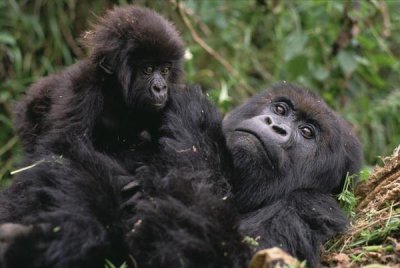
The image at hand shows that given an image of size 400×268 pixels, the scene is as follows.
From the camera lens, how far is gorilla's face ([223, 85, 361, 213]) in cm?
301

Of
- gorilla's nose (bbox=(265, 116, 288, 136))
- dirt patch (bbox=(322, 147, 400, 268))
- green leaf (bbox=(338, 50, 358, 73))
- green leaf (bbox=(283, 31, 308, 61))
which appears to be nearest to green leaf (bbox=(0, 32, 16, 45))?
green leaf (bbox=(283, 31, 308, 61))

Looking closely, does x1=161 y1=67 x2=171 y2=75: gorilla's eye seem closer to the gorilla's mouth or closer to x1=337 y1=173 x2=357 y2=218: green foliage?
the gorilla's mouth

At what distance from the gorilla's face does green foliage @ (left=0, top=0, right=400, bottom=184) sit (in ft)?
5.82

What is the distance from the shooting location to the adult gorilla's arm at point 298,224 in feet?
9.05

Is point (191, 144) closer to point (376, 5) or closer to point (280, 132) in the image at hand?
point (280, 132)

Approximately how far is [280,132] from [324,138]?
0.28 m

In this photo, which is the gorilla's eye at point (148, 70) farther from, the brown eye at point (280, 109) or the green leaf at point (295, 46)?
the green leaf at point (295, 46)

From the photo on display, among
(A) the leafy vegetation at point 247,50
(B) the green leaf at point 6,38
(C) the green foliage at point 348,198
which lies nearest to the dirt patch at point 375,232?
(C) the green foliage at point 348,198

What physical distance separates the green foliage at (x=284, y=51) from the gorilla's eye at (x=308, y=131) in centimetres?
189

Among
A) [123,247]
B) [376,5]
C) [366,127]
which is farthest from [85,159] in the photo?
[366,127]

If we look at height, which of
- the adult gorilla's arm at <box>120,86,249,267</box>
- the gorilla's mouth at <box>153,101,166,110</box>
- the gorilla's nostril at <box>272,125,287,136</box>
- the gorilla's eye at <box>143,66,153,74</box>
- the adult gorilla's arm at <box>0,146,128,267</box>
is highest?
the gorilla's nostril at <box>272,125,287,136</box>

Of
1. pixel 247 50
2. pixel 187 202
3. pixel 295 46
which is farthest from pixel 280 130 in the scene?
pixel 247 50

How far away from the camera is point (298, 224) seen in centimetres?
284

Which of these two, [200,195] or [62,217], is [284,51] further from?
[62,217]
